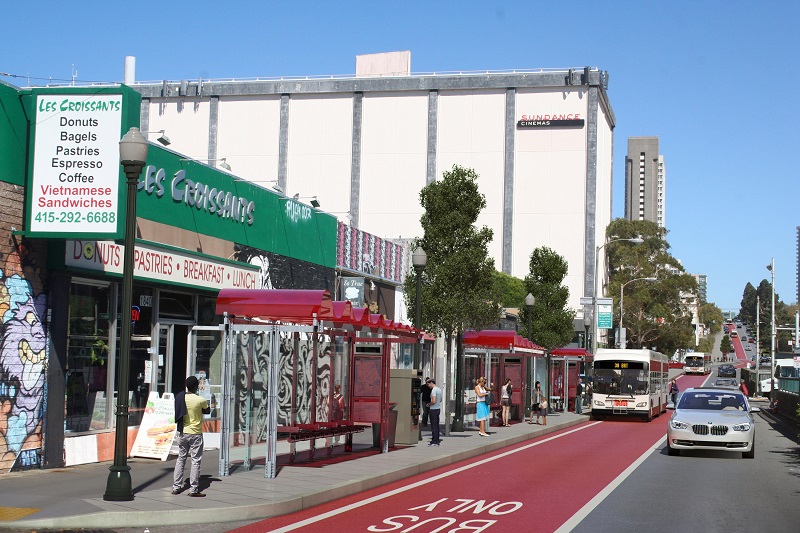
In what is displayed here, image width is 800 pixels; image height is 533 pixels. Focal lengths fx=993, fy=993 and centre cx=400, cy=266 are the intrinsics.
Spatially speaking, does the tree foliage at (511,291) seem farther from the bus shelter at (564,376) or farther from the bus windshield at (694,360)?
the bus windshield at (694,360)

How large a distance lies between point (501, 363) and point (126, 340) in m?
24.6

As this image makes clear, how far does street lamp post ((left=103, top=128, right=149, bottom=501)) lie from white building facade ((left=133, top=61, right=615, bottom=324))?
6973cm

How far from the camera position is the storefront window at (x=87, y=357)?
1820 centimetres

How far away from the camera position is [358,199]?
288 feet

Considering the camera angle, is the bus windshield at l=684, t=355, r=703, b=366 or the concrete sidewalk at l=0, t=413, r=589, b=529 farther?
the bus windshield at l=684, t=355, r=703, b=366

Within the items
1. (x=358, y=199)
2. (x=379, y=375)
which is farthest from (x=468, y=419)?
(x=358, y=199)

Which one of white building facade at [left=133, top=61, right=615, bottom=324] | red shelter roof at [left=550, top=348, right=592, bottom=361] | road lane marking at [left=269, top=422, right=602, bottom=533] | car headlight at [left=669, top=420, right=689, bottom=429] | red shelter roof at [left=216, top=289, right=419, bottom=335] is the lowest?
road lane marking at [left=269, top=422, right=602, bottom=533]

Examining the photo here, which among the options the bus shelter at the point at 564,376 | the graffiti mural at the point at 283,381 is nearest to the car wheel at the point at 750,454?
the graffiti mural at the point at 283,381

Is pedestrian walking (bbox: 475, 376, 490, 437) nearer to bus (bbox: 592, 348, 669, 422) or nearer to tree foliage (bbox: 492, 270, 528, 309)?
bus (bbox: 592, 348, 669, 422)

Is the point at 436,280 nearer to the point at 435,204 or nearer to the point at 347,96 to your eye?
the point at 435,204

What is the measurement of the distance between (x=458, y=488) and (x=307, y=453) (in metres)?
5.45

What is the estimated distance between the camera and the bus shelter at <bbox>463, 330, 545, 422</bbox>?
3422cm

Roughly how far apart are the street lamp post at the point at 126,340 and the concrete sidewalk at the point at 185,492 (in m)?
0.26

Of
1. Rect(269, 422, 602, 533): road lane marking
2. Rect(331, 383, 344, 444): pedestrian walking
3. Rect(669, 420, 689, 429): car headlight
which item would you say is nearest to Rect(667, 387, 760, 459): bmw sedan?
Rect(669, 420, 689, 429): car headlight
